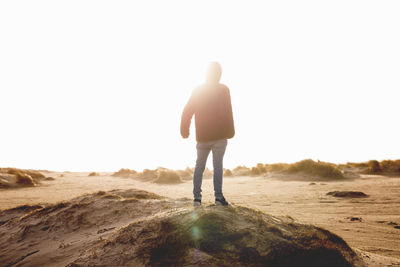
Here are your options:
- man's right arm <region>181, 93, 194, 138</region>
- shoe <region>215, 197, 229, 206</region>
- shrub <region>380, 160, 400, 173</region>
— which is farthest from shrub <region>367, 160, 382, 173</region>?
man's right arm <region>181, 93, 194, 138</region>

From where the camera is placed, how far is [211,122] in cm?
364

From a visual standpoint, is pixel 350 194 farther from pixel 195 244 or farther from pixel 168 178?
pixel 168 178

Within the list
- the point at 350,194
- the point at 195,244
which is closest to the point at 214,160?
the point at 195,244

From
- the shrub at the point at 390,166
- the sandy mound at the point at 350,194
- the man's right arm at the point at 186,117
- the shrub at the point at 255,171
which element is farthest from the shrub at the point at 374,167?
the man's right arm at the point at 186,117

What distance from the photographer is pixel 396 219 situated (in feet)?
15.3

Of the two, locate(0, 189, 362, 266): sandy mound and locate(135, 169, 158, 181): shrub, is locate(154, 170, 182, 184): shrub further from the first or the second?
locate(0, 189, 362, 266): sandy mound

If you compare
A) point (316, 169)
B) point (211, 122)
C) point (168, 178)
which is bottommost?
point (168, 178)

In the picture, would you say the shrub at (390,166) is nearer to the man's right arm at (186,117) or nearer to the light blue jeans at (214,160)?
the light blue jeans at (214,160)

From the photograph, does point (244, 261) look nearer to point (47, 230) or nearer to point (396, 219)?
point (47, 230)

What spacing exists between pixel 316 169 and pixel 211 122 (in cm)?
1198

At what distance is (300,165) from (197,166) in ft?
40.5

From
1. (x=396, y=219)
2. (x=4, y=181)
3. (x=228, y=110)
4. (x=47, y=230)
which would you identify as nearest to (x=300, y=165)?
(x=396, y=219)

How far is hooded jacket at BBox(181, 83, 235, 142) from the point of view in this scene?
3627mm

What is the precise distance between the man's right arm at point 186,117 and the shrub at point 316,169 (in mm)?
11234
